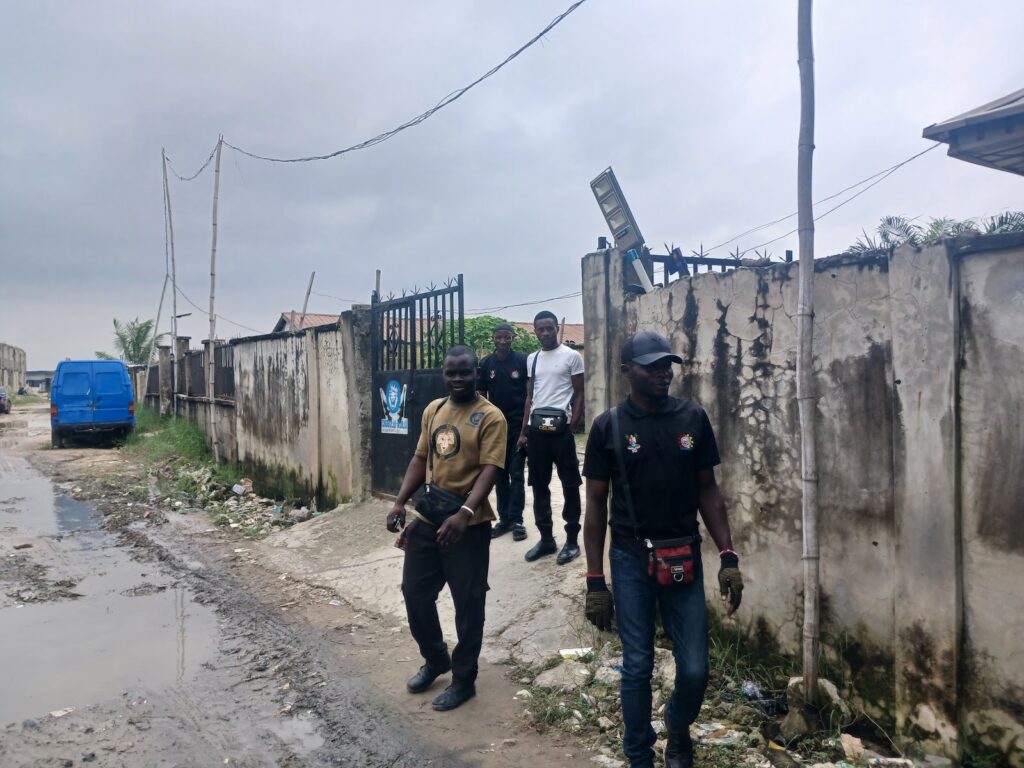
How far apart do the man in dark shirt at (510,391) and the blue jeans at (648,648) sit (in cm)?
302

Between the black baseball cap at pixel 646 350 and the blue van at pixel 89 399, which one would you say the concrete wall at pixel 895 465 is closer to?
the black baseball cap at pixel 646 350

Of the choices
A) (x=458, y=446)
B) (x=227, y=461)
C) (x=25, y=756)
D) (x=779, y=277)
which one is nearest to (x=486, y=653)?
(x=458, y=446)

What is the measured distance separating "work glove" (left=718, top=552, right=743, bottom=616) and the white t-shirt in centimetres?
256

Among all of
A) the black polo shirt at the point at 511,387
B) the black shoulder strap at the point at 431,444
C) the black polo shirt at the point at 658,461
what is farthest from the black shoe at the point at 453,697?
the black polo shirt at the point at 511,387

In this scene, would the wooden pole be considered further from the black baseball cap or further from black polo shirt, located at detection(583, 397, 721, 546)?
the black baseball cap

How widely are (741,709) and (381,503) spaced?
5074 millimetres

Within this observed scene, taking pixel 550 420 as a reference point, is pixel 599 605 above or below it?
below

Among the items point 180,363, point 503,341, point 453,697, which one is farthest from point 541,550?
point 180,363

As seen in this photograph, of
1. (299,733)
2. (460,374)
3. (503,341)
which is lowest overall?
(299,733)

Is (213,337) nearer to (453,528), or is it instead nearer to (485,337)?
(485,337)

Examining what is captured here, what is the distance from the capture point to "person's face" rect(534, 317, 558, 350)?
18.1ft

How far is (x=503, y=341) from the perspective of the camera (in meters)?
6.10

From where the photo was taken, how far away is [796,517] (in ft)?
12.4

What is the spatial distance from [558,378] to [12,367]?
60863 millimetres
